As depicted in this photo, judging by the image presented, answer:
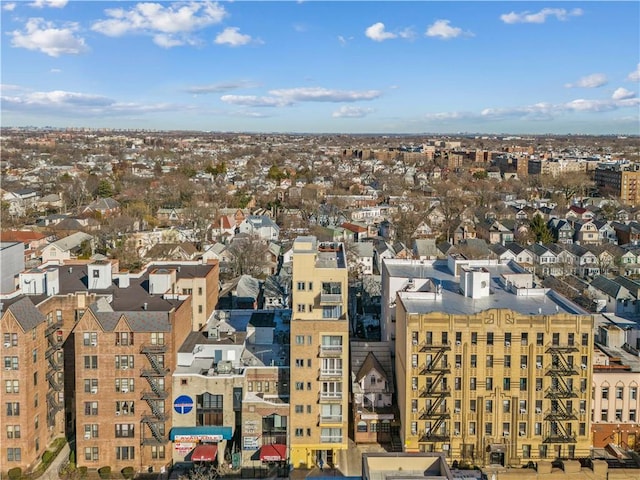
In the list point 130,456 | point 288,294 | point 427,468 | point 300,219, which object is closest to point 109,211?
point 300,219

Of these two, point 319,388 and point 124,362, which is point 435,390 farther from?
point 124,362

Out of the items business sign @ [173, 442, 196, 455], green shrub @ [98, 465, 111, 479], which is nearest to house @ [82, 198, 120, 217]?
green shrub @ [98, 465, 111, 479]

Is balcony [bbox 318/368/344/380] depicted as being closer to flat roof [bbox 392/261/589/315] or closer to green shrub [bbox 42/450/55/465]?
flat roof [bbox 392/261/589/315]

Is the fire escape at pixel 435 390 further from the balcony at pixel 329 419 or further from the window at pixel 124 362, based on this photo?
the window at pixel 124 362

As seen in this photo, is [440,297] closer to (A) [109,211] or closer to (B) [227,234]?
(B) [227,234]

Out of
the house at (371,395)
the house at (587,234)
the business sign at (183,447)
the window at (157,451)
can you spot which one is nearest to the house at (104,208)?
the window at (157,451)

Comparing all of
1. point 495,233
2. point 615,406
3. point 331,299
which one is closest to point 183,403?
point 331,299
